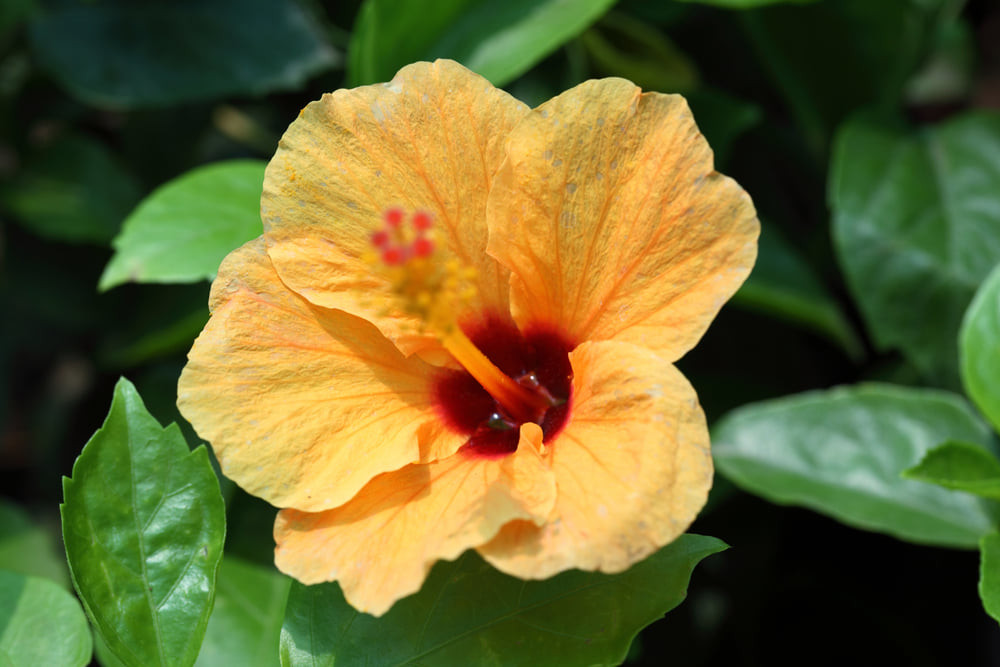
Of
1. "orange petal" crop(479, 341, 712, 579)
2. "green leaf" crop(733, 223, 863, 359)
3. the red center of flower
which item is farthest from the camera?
"green leaf" crop(733, 223, 863, 359)

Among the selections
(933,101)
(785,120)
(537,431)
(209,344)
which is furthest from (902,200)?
(209,344)

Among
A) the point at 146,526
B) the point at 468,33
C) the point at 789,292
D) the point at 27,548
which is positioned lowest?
the point at 27,548

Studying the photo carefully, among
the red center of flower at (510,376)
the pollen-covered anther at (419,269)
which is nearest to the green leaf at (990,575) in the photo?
the red center of flower at (510,376)

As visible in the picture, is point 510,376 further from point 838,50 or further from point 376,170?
point 838,50

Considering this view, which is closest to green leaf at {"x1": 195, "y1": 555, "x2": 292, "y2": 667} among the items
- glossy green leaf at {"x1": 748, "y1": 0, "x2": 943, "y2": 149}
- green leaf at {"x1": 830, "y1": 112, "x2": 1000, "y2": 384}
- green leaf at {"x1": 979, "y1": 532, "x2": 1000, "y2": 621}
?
green leaf at {"x1": 979, "y1": 532, "x2": 1000, "y2": 621}

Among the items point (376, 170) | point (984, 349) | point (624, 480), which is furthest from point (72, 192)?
point (984, 349)

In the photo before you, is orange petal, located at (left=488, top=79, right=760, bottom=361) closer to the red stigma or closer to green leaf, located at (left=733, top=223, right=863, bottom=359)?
the red stigma

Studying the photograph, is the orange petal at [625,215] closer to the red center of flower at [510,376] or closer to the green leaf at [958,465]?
the red center of flower at [510,376]
